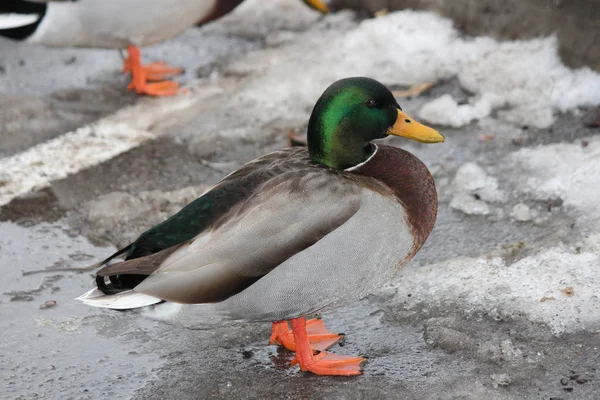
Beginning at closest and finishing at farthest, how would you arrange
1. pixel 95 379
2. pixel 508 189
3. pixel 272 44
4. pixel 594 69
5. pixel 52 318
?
pixel 95 379
pixel 52 318
pixel 508 189
pixel 594 69
pixel 272 44

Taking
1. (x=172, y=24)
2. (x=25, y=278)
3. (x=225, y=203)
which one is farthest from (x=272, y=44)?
(x=225, y=203)

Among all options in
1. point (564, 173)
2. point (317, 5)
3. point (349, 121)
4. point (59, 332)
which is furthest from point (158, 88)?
point (349, 121)

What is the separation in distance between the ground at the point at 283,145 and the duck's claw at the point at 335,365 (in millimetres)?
37

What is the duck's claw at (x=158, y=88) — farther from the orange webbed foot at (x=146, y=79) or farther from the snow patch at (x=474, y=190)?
the snow patch at (x=474, y=190)

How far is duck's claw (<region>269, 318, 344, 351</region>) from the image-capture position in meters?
3.48

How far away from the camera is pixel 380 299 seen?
3.71 metres

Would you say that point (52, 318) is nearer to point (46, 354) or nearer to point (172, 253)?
point (46, 354)

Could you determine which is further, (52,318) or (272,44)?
(272,44)

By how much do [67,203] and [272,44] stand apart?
8.41ft

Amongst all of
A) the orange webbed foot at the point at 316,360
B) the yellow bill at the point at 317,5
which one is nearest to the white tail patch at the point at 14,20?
the yellow bill at the point at 317,5

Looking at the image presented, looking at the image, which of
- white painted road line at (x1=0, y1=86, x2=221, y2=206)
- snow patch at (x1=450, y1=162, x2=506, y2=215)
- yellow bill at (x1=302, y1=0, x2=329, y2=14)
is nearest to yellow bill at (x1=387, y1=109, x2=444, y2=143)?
snow patch at (x1=450, y1=162, x2=506, y2=215)

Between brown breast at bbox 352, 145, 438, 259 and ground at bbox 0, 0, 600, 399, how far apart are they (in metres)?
0.41

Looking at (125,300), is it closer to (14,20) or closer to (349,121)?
(349,121)

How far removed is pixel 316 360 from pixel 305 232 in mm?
574
